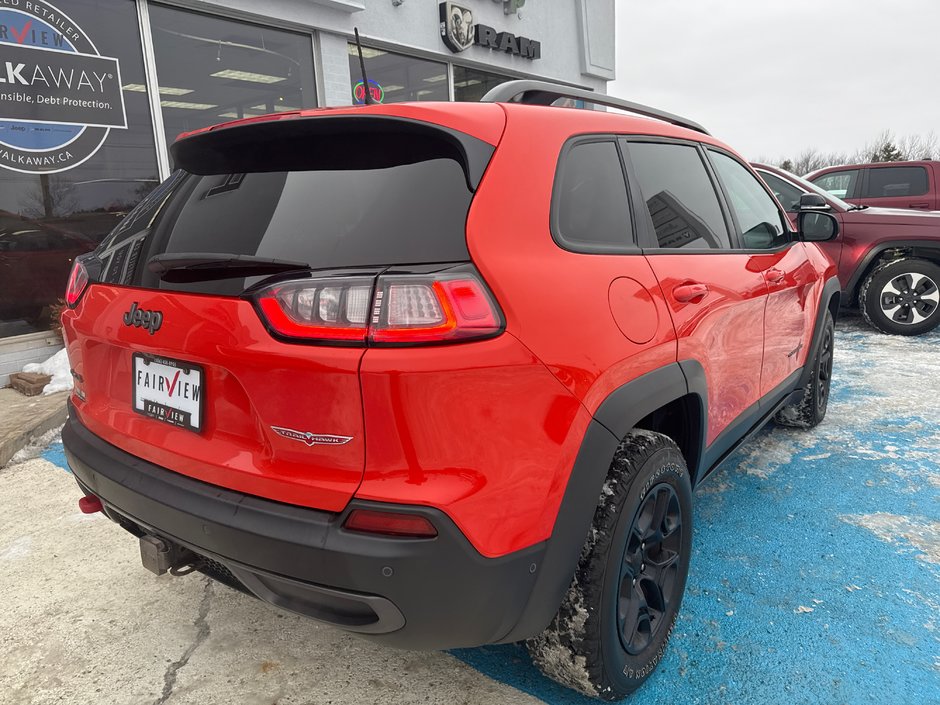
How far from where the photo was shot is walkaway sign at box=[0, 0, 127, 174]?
5.29 m

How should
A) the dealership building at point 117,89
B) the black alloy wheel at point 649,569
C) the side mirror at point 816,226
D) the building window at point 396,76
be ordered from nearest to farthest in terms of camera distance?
the black alloy wheel at point 649,569 < the side mirror at point 816,226 < the dealership building at point 117,89 < the building window at point 396,76

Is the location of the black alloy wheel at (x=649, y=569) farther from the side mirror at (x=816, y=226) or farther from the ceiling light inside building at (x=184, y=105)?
the ceiling light inside building at (x=184, y=105)

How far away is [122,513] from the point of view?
1821 mm

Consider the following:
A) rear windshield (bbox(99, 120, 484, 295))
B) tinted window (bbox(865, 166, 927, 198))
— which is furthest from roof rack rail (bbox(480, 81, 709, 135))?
tinted window (bbox(865, 166, 927, 198))

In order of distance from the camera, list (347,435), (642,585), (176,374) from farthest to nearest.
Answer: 1. (642,585)
2. (176,374)
3. (347,435)

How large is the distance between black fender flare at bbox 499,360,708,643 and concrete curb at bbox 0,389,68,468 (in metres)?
3.65

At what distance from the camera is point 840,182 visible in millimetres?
9195

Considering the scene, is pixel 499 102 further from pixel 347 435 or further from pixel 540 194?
pixel 347 435

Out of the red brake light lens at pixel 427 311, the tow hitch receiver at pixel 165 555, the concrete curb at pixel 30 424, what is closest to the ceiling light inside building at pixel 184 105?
the concrete curb at pixel 30 424

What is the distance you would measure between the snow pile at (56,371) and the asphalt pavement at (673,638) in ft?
6.38

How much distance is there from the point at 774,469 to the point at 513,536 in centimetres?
255

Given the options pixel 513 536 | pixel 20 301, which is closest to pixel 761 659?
pixel 513 536

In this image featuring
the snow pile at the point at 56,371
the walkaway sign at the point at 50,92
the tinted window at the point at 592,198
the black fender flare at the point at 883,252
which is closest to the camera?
the tinted window at the point at 592,198

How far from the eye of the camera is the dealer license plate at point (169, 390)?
1605 mm
